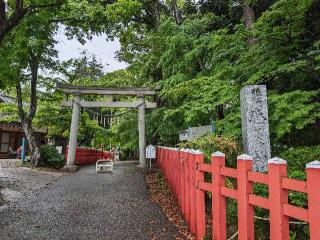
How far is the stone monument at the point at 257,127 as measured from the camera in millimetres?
6195

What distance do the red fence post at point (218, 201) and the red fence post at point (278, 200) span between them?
3.96 feet

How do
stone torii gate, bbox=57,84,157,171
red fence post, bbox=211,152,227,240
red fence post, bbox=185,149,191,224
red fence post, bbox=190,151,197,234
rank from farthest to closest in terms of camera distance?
stone torii gate, bbox=57,84,157,171 → red fence post, bbox=185,149,191,224 → red fence post, bbox=190,151,197,234 → red fence post, bbox=211,152,227,240

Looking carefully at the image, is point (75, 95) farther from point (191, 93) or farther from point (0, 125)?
point (0, 125)

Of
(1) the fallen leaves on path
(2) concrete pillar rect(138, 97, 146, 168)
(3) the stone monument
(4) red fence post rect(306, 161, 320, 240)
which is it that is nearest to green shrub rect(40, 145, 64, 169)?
(2) concrete pillar rect(138, 97, 146, 168)

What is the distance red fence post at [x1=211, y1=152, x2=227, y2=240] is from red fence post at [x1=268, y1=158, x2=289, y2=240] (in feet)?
3.96

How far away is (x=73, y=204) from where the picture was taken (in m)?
7.79

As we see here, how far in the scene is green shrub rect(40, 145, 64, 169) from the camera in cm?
1719

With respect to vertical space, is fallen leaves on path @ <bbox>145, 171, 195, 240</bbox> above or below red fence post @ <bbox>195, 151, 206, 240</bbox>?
below

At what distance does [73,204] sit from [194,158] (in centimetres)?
382

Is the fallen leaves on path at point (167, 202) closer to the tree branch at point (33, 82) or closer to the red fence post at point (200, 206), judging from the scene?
the red fence post at point (200, 206)

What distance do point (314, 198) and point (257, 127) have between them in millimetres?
3820

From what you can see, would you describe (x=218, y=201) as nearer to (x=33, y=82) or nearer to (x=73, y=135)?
(x=73, y=135)

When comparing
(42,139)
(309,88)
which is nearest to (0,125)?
(42,139)

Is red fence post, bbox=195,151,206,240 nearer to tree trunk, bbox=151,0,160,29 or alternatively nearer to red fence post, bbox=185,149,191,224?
red fence post, bbox=185,149,191,224
